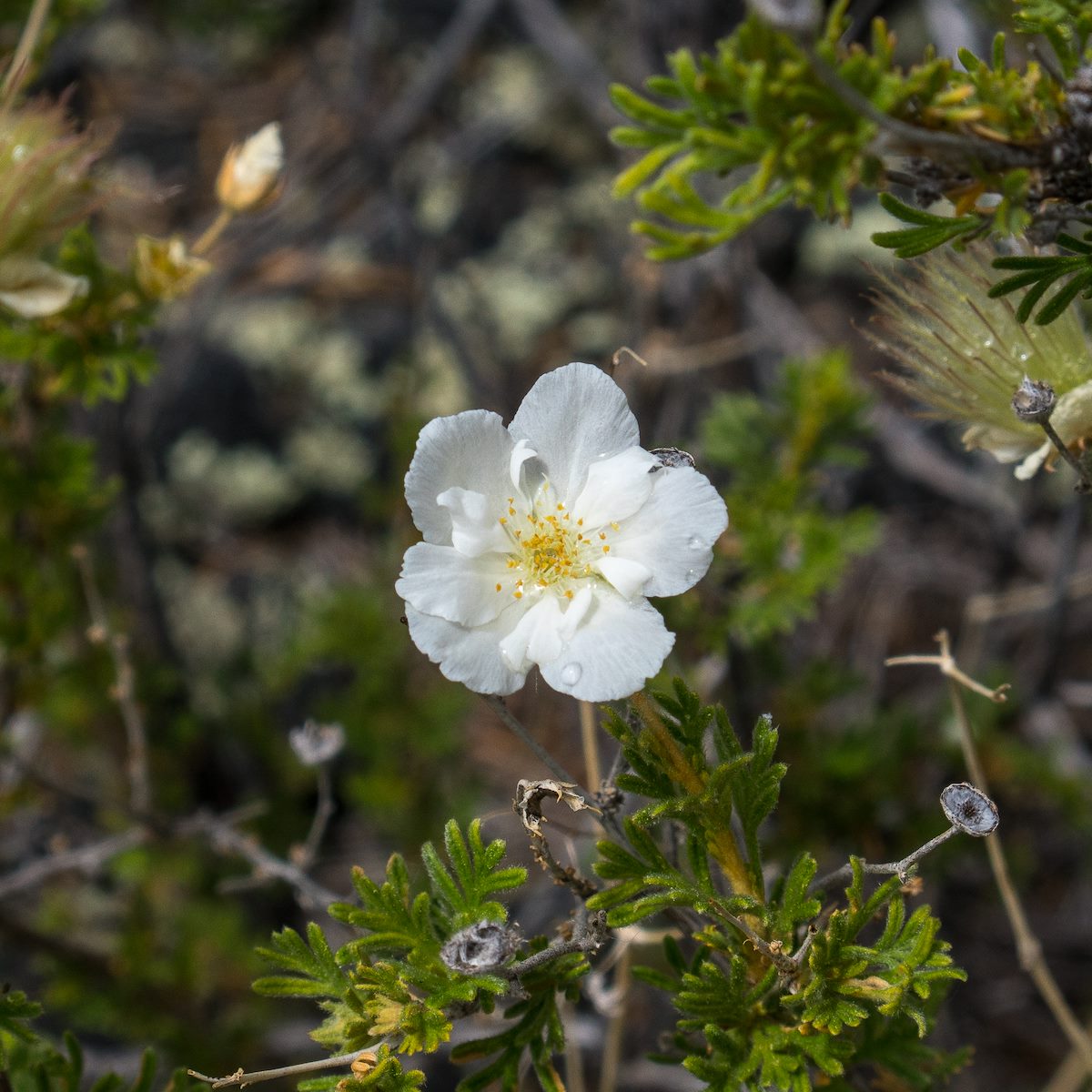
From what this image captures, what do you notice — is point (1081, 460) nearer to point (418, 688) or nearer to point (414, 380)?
point (418, 688)

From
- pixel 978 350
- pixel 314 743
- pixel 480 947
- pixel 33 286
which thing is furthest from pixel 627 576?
pixel 33 286

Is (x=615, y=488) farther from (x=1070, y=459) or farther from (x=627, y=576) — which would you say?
(x=1070, y=459)

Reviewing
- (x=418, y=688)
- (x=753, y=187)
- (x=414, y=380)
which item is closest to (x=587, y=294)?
(x=414, y=380)

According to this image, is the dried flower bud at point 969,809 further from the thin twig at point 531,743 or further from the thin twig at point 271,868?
the thin twig at point 271,868

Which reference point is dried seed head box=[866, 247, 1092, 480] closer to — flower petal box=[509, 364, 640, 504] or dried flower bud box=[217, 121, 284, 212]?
flower petal box=[509, 364, 640, 504]

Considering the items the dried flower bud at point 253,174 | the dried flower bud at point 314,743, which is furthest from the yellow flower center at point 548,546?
the dried flower bud at point 253,174

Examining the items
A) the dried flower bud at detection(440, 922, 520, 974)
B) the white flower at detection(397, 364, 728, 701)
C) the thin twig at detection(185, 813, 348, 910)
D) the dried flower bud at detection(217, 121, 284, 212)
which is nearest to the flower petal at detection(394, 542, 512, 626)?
the white flower at detection(397, 364, 728, 701)
